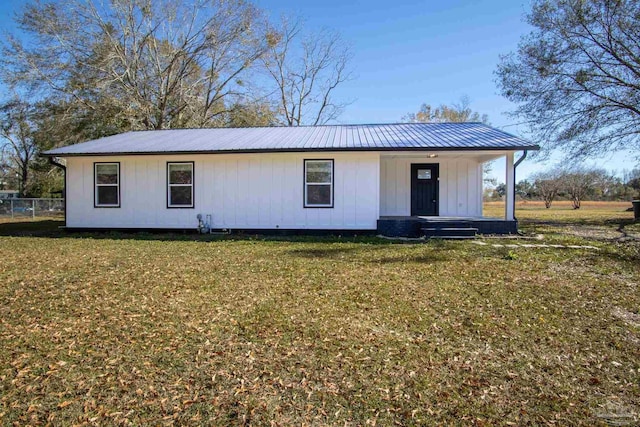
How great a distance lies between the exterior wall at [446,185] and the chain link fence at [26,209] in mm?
17811

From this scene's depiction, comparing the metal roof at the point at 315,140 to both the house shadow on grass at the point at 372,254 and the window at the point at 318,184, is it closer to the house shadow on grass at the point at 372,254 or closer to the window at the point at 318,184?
the window at the point at 318,184

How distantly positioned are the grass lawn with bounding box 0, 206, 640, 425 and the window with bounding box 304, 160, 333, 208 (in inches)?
180

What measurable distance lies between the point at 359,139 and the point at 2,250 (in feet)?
30.5

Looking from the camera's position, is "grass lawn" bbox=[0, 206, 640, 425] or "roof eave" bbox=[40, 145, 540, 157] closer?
"grass lawn" bbox=[0, 206, 640, 425]

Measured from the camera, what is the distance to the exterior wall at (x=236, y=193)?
10984 mm

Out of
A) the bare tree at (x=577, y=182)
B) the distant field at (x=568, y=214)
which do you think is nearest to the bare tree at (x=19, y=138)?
the distant field at (x=568, y=214)

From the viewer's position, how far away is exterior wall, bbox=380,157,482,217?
12.9 m

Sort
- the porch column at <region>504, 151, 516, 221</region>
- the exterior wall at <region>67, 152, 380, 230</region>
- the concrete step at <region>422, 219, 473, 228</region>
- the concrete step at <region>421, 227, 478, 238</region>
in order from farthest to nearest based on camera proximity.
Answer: the exterior wall at <region>67, 152, 380, 230</region> → the porch column at <region>504, 151, 516, 221</region> → the concrete step at <region>422, 219, 473, 228</region> → the concrete step at <region>421, 227, 478, 238</region>

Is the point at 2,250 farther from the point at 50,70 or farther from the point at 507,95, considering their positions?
the point at 507,95

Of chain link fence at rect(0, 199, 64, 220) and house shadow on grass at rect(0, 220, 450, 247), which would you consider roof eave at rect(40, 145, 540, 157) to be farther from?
chain link fence at rect(0, 199, 64, 220)

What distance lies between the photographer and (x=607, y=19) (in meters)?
13.5

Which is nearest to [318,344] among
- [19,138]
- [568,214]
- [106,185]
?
[106,185]

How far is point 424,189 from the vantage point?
13.0 m

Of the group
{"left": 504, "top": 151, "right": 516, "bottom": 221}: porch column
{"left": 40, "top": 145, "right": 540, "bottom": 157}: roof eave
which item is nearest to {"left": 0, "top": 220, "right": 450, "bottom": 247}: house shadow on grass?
{"left": 40, "top": 145, "right": 540, "bottom": 157}: roof eave
